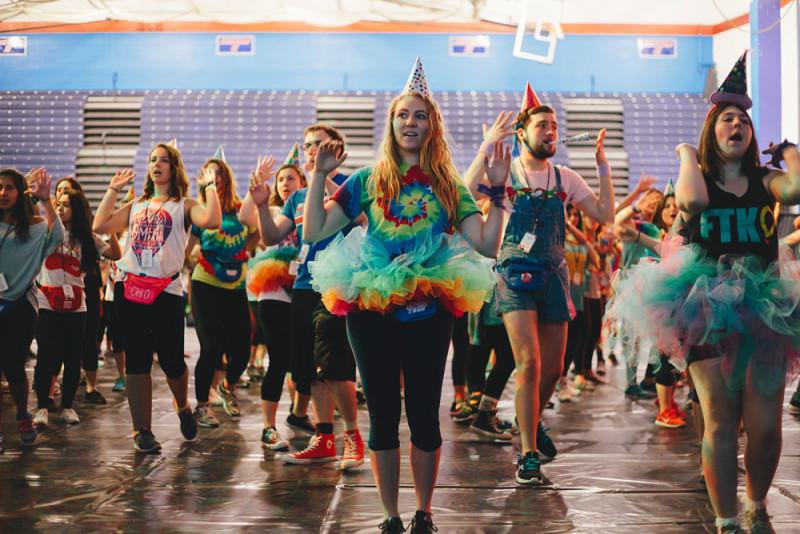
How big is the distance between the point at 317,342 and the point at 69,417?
235cm

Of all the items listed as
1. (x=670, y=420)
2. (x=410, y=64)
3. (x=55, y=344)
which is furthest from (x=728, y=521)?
(x=410, y=64)

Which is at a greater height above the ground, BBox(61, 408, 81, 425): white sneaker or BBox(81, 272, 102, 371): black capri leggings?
BBox(81, 272, 102, 371): black capri leggings

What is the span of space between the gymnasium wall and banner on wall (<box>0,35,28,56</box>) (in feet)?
19.4

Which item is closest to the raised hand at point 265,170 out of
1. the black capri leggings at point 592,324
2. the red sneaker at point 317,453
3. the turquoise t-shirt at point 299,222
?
the turquoise t-shirt at point 299,222

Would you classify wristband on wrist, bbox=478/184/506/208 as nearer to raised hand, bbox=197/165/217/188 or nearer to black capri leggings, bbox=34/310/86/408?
raised hand, bbox=197/165/217/188

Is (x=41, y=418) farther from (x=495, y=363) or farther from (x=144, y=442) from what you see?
(x=495, y=363)

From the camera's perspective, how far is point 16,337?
5328 millimetres

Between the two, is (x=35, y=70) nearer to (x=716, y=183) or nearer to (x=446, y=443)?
(x=446, y=443)

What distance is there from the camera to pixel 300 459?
481 cm

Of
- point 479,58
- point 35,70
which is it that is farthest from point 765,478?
point 479,58

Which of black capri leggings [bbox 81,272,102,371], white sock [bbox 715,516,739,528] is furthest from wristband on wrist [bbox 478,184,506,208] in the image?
black capri leggings [bbox 81,272,102,371]

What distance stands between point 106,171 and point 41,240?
26.1 ft

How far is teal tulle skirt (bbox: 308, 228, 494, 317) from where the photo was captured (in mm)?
3184

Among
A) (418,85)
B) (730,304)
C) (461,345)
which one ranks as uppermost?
(418,85)
